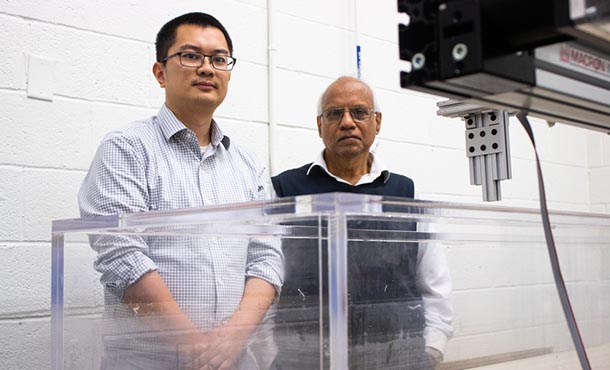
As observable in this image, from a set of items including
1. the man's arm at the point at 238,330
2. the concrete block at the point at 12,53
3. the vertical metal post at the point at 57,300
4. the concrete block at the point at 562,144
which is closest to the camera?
the man's arm at the point at 238,330

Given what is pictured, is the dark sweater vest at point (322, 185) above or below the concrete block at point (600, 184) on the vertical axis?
below

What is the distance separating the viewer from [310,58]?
2379mm

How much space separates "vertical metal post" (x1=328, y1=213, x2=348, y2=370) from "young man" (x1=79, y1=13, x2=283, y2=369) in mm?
125

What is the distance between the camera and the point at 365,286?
83 centimetres

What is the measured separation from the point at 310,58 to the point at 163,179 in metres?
1.15

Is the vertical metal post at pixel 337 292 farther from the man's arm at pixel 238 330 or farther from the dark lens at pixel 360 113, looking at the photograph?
→ the dark lens at pixel 360 113

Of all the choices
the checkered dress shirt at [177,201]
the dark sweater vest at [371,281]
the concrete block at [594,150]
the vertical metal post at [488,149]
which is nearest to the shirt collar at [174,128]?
the checkered dress shirt at [177,201]

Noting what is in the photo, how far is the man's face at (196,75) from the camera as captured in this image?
1514 mm

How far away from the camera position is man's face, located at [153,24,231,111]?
4.97ft

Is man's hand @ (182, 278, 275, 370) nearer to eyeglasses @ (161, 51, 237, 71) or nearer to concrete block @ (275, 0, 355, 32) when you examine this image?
eyeglasses @ (161, 51, 237, 71)

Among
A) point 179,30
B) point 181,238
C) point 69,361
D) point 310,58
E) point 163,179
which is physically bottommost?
point 69,361

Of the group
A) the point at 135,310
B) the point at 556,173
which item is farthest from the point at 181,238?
the point at 556,173

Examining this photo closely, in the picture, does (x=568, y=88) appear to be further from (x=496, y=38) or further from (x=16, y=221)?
(x=16, y=221)

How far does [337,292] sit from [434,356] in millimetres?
229
